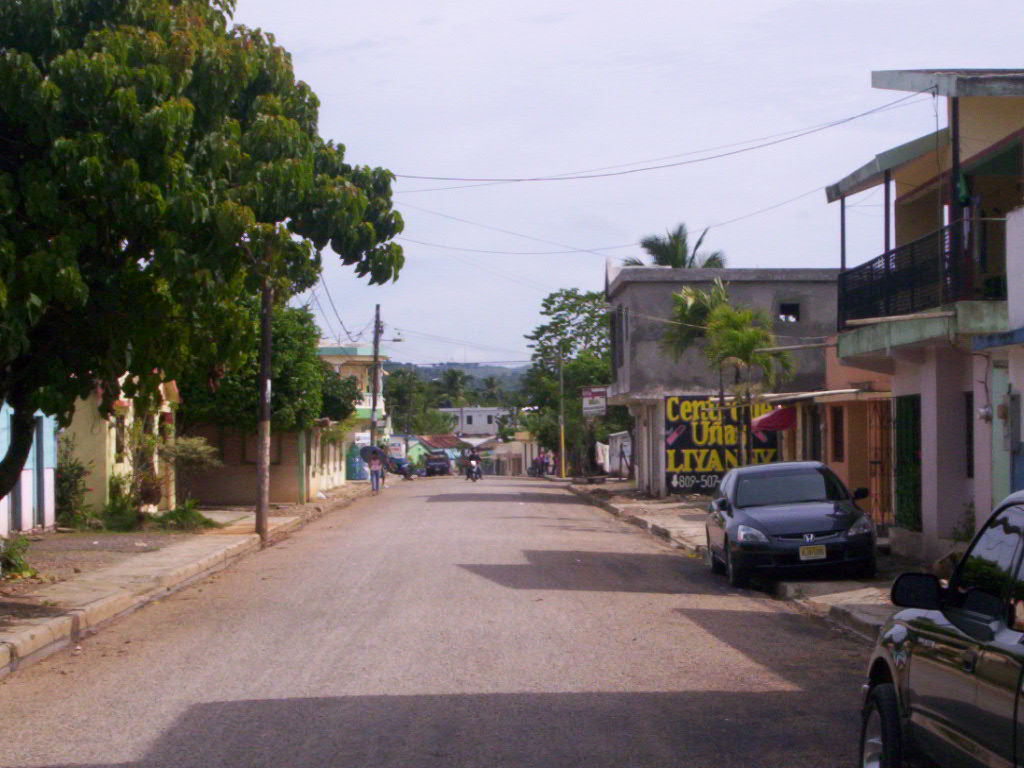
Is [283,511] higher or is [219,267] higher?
[219,267]

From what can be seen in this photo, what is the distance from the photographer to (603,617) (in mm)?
12523

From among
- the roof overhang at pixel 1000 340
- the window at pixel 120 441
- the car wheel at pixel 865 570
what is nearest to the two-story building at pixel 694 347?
the window at pixel 120 441

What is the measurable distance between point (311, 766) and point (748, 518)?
1024 centimetres

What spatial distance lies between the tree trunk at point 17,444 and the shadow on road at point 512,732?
5434 millimetres

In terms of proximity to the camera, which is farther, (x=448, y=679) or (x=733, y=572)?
(x=733, y=572)

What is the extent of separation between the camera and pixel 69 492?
80.4 ft

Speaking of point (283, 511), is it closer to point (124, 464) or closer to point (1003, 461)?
point (124, 464)

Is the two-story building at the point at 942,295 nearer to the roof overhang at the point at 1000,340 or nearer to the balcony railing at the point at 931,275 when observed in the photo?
the balcony railing at the point at 931,275

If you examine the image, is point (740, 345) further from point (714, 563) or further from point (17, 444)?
point (17, 444)

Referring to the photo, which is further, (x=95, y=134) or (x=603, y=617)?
(x=603, y=617)

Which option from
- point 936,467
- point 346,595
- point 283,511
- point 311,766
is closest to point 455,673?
point 311,766

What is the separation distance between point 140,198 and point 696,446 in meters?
30.8

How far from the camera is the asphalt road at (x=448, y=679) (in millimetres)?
7113

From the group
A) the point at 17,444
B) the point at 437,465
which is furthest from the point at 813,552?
the point at 437,465
